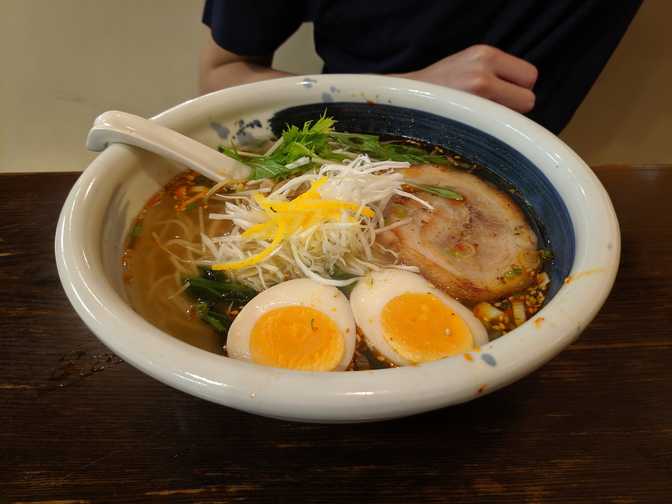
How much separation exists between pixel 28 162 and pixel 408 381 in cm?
243

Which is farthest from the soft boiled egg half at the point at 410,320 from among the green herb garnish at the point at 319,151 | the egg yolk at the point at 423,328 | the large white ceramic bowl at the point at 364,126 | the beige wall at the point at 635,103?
the beige wall at the point at 635,103

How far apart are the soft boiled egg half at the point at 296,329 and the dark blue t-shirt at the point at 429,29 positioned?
2.71 ft

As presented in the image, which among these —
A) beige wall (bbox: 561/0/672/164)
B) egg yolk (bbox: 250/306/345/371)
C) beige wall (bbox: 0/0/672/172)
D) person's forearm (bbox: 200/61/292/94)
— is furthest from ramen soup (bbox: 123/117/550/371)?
beige wall (bbox: 561/0/672/164)

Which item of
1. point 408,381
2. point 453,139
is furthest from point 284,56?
point 408,381

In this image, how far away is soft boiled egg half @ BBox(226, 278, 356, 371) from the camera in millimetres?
686

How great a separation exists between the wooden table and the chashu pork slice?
153 millimetres

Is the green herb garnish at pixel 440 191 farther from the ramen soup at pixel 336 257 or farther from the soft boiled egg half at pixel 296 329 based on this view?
the soft boiled egg half at pixel 296 329

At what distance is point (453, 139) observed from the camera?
3.32 feet

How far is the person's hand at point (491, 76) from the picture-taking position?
1.17 m

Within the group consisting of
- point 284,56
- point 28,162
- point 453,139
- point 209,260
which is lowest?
point 28,162

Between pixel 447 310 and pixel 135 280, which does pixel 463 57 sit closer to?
pixel 447 310

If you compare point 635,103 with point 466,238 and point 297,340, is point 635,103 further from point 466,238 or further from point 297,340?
point 297,340

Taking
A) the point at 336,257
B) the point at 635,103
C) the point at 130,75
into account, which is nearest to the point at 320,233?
the point at 336,257

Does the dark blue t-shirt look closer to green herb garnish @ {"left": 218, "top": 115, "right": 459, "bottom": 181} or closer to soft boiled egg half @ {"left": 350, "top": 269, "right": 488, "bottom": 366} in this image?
green herb garnish @ {"left": 218, "top": 115, "right": 459, "bottom": 181}
